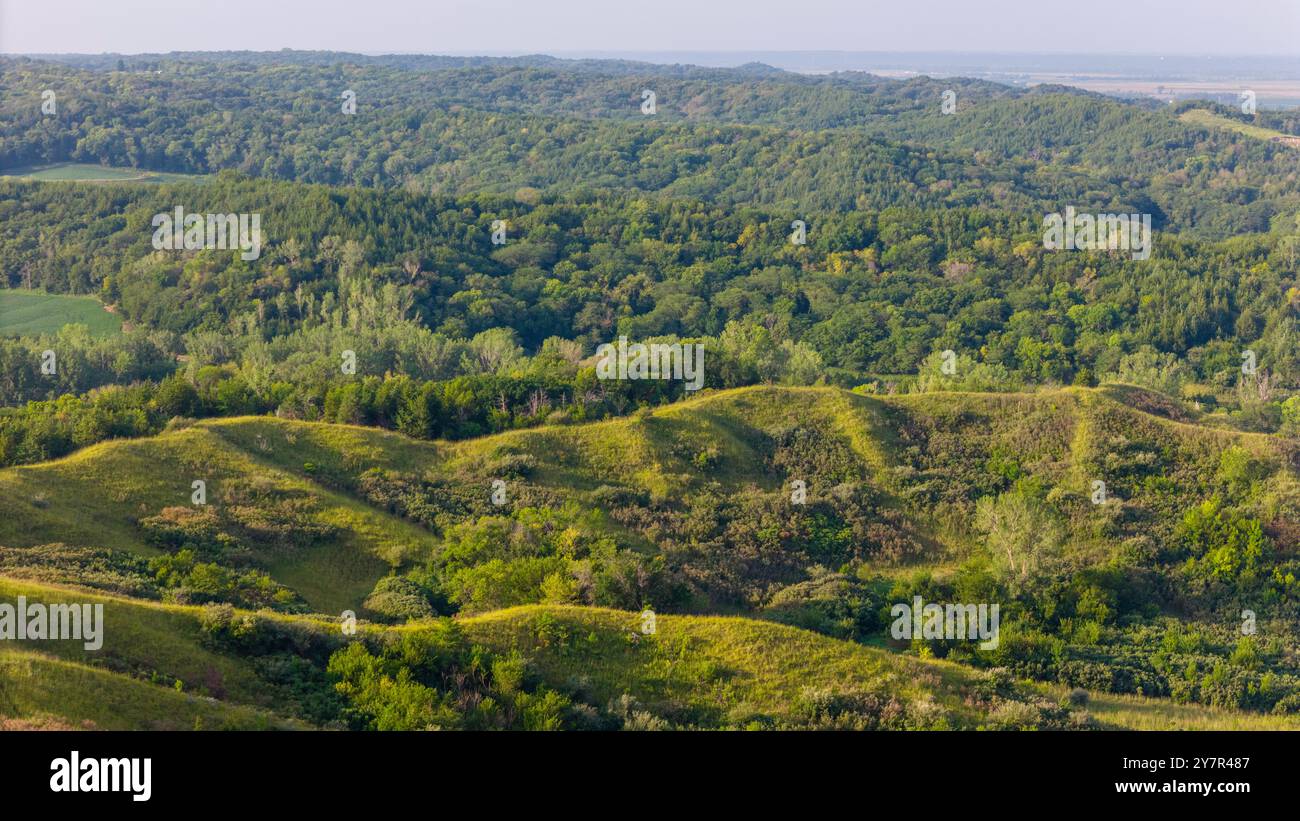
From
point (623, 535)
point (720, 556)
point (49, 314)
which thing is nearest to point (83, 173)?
point (49, 314)

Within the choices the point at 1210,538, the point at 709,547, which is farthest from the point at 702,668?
the point at 1210,538

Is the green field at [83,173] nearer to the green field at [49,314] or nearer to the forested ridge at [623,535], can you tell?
the green field at [49,314]

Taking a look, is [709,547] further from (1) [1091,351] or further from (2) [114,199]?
(2) [114,199]

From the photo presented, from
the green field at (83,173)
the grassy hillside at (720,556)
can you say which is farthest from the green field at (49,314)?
the grassy hillside at (720,556)

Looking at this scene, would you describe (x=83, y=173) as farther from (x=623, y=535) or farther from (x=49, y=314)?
(x=623, y=535)

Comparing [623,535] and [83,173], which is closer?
[623,535]

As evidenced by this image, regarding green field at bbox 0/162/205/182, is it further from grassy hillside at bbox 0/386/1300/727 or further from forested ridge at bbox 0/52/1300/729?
grassy hillside at bbox 0/386/1300/727
